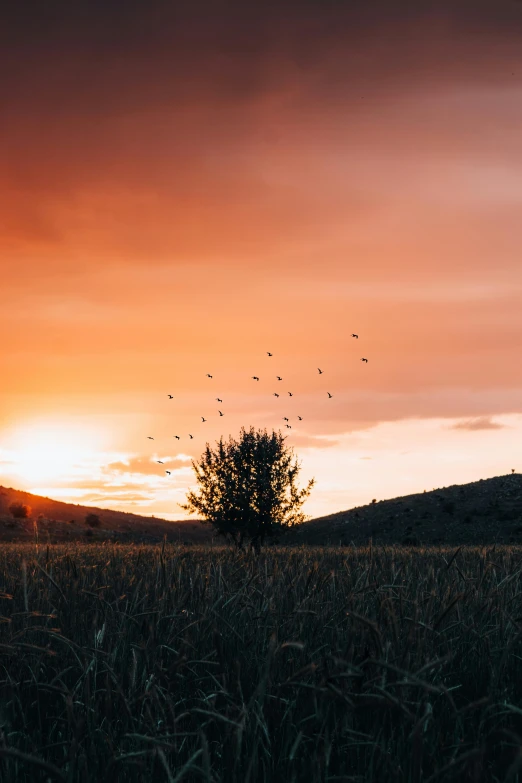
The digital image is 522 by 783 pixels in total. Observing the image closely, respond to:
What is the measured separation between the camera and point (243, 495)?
42.1 metres

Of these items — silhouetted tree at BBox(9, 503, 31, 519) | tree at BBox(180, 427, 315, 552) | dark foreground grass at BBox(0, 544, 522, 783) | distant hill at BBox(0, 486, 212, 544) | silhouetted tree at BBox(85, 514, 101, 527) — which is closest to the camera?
dark foreground grass at BBox(0, 544, 522, 783)

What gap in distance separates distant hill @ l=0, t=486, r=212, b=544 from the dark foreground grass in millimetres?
50588

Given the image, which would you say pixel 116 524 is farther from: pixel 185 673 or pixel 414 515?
pixel 185 673

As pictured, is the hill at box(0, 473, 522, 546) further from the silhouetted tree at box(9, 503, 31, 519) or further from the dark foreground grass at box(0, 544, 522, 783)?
the dark foreground grass at box(0, 544, 522, 783)

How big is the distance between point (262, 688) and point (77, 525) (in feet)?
216

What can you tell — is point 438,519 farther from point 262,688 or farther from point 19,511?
point 262,688

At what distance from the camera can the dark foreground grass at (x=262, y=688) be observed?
299 centimetres

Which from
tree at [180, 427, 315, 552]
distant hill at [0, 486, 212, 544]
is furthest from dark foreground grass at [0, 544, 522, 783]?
distant hill at [0, 486, 212, 544]

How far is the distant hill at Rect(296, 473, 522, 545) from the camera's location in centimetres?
5503

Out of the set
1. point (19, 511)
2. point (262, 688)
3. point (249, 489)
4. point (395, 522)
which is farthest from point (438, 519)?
point (262, 688)

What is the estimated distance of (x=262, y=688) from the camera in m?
3.02

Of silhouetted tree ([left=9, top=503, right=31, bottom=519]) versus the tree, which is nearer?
the tree

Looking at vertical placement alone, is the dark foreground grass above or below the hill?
below

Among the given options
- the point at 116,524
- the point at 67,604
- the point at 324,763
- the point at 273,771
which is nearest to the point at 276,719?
the point at 273,771
